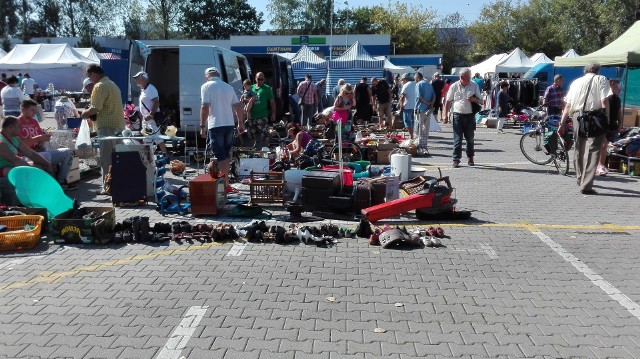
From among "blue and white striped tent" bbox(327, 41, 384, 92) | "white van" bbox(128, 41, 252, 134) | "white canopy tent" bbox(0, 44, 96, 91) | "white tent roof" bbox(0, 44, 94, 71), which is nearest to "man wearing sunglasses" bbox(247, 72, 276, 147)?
"white van" bbox(128, 41, 252, 134)

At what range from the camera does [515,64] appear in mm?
30312

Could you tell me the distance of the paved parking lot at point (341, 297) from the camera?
4.19 meters

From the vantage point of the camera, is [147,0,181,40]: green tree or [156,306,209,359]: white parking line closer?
[156,306,209,359]: white parking line

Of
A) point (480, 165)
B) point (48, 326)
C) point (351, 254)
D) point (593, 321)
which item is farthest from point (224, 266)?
point (480, 165)

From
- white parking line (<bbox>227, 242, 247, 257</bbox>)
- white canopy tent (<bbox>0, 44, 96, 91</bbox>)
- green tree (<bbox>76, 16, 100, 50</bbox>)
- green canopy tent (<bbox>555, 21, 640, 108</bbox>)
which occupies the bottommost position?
white parking line (<bbox>227, 242, 247, 257</bbox>)

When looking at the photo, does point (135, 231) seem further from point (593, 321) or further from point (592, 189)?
point (592, 189)

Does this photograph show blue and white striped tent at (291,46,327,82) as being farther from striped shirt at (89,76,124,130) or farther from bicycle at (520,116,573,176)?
striped shirt at (89,76,124,130)

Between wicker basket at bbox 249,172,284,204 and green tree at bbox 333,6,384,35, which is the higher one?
green tree at bbox 333,6,384,35

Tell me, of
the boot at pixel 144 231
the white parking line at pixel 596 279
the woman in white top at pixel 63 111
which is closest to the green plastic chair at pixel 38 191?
the boot at pixel 144 231

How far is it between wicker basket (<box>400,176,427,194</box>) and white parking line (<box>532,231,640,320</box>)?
6.17 ft

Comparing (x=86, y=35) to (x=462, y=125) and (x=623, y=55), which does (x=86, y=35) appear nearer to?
(x=623, y=55)

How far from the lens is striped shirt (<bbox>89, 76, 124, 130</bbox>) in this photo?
952 cm

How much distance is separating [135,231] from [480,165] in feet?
27.2

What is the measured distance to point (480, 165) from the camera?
507 inches
